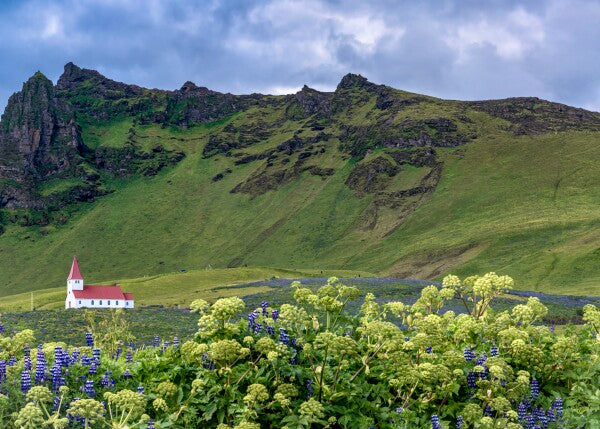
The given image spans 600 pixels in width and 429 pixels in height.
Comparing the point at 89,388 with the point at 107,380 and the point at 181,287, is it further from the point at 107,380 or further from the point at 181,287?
the point at 181,287

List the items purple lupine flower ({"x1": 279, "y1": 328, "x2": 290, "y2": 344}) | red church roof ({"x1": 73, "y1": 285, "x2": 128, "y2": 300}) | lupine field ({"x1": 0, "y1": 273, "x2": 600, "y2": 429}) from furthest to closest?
red church roof ({"x1": 73, "y1": 285, "x2": 128, "y2": 300})
purple lupine flower ({"x1": 279, "y1": 328, "x2": 290, "y2": 344})
lupine field ({"x1": 0, "y1": 273, "x2": 600, "y2": 429})

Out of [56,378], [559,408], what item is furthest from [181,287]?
[559,408]

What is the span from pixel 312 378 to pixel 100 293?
259ft

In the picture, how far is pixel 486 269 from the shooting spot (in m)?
112

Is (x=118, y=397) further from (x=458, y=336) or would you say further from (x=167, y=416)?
(x=458, y=336)

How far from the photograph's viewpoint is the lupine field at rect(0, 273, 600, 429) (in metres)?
6.99

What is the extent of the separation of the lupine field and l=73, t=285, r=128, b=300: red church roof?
73776 mm

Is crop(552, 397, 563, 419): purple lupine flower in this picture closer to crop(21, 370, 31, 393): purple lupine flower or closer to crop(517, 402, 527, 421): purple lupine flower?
crop(517, 402, 527, 421): purple lupine flower

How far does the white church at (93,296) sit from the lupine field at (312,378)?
7132 centimetres

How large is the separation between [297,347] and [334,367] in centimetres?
62

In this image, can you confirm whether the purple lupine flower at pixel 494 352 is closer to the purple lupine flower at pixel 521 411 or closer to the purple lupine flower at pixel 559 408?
the purple lupine flower at pixel 521 411

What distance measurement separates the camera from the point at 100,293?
267 feet

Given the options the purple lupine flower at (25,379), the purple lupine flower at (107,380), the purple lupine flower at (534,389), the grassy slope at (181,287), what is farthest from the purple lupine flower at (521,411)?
the grassy slope at (181,287)

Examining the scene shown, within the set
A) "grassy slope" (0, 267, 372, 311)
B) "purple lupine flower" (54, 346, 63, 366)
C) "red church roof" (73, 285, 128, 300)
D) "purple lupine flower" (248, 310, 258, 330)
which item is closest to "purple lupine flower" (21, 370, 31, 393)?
"purple lupine flower" (54, 346, 63, 366)
